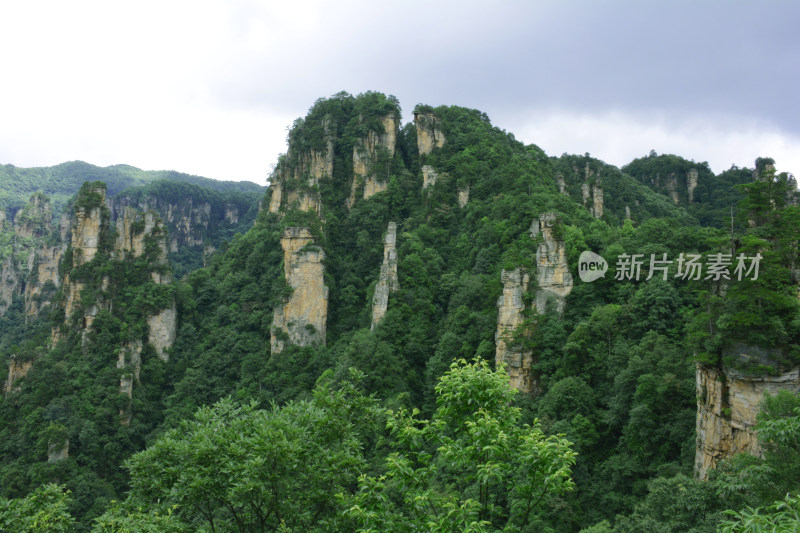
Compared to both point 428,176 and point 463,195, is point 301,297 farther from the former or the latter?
point 463,195

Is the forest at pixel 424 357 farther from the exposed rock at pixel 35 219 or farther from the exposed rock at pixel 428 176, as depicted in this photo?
the exposed rock at pixel 35 219

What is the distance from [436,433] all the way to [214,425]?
187 inches

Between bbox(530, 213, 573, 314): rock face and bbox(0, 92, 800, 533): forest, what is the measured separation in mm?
101

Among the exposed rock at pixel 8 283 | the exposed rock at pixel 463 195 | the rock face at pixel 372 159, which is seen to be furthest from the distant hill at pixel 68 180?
the exposed rock at pixel 463 195

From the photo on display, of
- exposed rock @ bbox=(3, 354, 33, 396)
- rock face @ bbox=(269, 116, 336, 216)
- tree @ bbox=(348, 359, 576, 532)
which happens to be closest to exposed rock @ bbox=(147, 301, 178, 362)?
exposed rock @ bbox=(3, 354, 33, 396)

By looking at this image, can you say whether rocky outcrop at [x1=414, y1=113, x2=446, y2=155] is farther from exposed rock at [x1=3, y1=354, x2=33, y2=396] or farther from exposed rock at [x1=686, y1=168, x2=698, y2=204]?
exposed rock at [x1=686, y1=168, x2=698, y2=204]

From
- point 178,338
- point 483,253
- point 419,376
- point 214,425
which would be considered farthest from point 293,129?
point 214,425

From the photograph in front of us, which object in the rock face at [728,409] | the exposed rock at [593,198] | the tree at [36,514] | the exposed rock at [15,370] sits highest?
the exposed rock at [593,198]

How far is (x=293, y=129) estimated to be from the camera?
5672 cm

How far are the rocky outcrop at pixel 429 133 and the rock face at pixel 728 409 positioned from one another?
3731cm

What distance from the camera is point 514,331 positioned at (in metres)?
28.1

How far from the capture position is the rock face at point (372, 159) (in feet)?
165

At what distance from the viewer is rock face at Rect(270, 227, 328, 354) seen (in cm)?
4166

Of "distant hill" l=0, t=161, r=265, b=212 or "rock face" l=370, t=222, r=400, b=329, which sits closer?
"rock face" l=370, t=222, r=400, b=329
